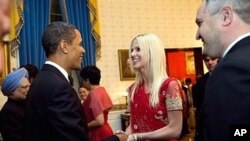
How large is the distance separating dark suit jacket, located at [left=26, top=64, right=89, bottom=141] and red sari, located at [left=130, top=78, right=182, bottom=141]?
518mm

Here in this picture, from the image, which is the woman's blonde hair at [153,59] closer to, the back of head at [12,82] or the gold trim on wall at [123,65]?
the back of head at [12,82]

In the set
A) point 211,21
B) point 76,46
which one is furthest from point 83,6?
point 211,21

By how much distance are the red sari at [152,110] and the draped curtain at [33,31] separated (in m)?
4.50

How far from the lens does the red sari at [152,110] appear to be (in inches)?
103

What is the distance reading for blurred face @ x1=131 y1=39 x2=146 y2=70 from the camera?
2.76 m

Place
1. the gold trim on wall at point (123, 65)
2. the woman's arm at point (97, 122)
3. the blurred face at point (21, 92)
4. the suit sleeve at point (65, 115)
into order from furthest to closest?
the gold trim on wall at point (123, 65) < the woman's arm at point (97, 122) < the blurred face at point (21, 92) < the suit sleeve at point (65, 115)

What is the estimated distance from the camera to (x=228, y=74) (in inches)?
50.1

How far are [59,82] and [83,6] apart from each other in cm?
569

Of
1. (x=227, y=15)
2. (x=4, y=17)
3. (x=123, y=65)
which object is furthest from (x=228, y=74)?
(x=123, y=65)

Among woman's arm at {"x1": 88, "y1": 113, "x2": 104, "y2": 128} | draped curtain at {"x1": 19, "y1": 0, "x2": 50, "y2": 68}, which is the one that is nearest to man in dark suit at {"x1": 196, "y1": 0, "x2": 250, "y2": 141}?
woman's arm at {"x1": 88, "y1": 113, "x2": 104, "y2": 128}

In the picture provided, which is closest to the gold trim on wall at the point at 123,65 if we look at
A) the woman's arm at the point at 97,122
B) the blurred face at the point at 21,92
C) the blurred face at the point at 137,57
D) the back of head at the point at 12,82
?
the woman's arm at the point at 97,122

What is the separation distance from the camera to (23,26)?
6914mm

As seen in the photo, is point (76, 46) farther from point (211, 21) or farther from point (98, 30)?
point (98, 30)

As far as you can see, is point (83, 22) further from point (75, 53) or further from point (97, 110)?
point (75, 53)
